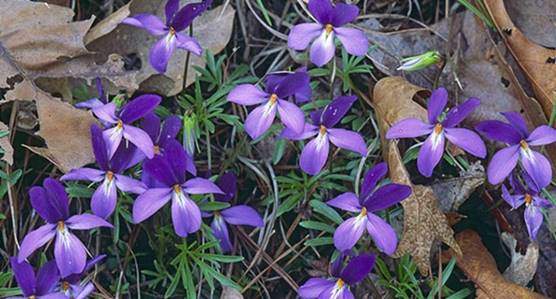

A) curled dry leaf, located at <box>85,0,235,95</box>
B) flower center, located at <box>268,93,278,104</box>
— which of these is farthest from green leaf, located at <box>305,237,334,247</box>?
curled dry leaf, located at <box>85,0,235,95</box>

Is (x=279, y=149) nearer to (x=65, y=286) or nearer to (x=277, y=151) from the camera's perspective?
(x=277, y=151)

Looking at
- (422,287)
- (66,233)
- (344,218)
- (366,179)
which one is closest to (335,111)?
(366,179)

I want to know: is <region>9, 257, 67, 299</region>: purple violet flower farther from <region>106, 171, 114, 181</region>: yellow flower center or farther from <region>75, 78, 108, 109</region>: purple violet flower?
<region>75, 78, 108, 109</region>: purple violet flower

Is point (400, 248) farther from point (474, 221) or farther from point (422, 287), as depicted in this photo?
point (474, 221)

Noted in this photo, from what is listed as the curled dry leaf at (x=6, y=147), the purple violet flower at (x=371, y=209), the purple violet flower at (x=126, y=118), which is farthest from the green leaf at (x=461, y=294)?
the curled dry leaf at (x=6, y=147)

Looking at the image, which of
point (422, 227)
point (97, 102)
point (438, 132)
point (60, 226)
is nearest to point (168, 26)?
point (97, 102)

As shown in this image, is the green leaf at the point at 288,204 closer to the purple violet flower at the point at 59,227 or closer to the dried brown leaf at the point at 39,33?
the purple violet flower at the point at 59,227
